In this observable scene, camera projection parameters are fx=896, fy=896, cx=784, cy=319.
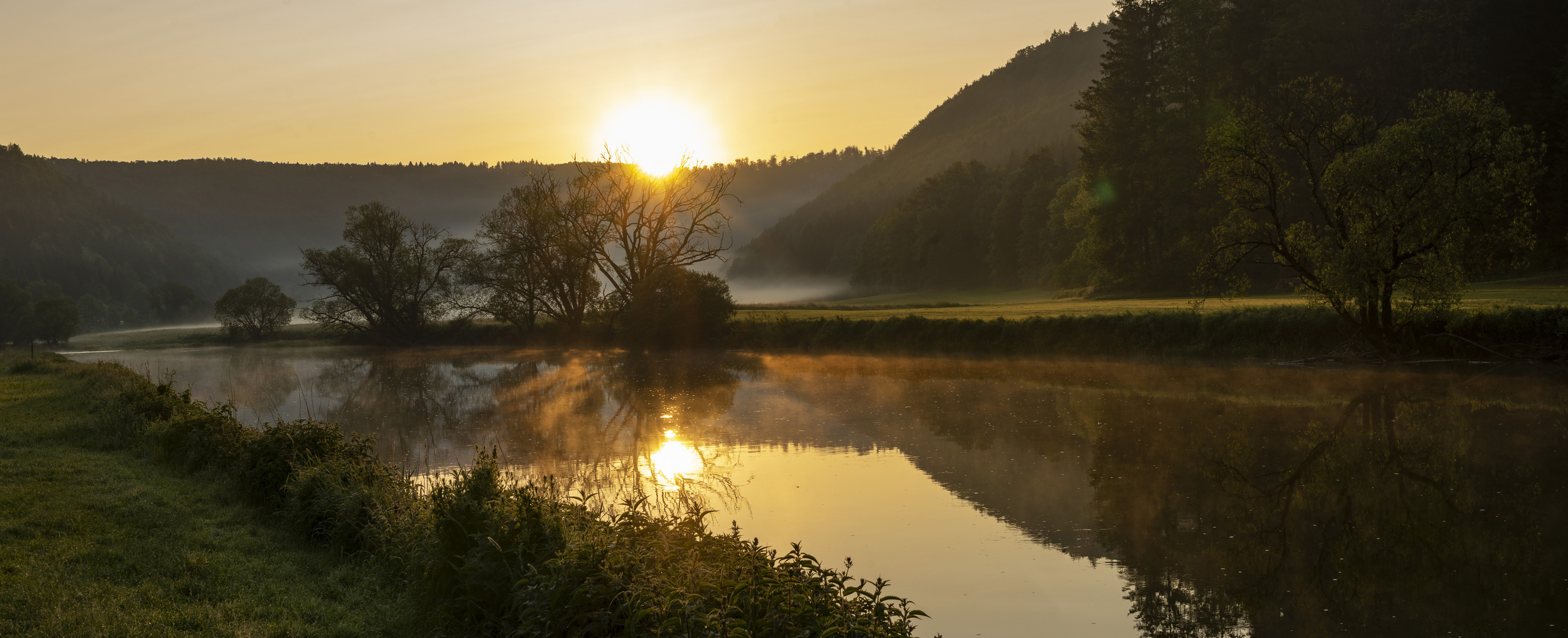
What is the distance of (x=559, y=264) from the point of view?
50969 mm

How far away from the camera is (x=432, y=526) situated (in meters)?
8.72

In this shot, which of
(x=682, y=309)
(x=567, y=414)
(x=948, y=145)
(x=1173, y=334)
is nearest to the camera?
(x=567, y=414)

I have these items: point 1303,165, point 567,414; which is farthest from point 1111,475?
point 1303,165

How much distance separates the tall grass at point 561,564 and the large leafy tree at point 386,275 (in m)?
44.4

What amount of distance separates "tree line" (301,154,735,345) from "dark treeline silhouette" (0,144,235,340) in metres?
70.2

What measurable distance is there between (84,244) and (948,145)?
136 m

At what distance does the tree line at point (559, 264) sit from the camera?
149 feet

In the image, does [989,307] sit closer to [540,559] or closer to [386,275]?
[386,275]


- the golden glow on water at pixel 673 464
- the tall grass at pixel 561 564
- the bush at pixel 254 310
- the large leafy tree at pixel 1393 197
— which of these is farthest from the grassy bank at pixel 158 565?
the bush at pixel 254 310

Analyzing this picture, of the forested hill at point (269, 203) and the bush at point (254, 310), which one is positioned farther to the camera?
the forested hill at point (269, 203)

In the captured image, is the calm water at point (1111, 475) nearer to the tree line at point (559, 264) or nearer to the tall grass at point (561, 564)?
the tall grass at point (561, 564)

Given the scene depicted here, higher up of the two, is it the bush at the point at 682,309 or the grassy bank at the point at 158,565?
the bush at the point at 682,309

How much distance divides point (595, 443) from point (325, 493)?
7935 mm

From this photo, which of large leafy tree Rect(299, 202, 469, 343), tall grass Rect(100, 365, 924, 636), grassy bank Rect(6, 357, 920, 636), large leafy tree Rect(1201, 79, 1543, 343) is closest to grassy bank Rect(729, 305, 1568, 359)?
large leafy tree Rect(1201, 79, 1543, 343)
